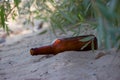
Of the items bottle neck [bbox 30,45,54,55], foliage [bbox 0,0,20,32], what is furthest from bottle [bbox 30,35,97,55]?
foliage [bbox 0,0,20,32]

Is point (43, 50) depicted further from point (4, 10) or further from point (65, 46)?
point (4, 10)

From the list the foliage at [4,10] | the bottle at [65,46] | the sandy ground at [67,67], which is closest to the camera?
the sandy ground at [67,67]

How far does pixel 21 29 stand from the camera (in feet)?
22.2

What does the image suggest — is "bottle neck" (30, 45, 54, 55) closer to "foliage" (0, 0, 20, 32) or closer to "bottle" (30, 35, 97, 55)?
"bottle" (30, 35, 97, 55)

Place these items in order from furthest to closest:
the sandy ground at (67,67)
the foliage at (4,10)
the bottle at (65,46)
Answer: the bottle at (65,46) < the foliage at (4,10) < the sandy ground at (67,67)

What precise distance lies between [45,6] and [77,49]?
662 mm

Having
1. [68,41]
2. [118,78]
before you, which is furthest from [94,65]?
[68,41]

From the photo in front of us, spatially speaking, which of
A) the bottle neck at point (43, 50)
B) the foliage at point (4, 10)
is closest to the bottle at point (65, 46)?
the bottle neck at point (43, 50)

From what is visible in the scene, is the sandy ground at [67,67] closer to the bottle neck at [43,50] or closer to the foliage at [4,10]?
the bottle neck at [43,50]

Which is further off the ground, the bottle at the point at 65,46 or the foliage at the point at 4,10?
the foliage at the point at 4,10

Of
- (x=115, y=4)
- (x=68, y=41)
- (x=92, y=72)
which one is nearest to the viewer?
(x=115, y=4)

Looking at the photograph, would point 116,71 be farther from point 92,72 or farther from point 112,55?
point 112,55

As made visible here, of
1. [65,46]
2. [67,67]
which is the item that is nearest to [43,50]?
[65,46]

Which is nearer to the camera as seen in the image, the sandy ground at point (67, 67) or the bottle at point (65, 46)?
the sandy ground at point (67, 67)
